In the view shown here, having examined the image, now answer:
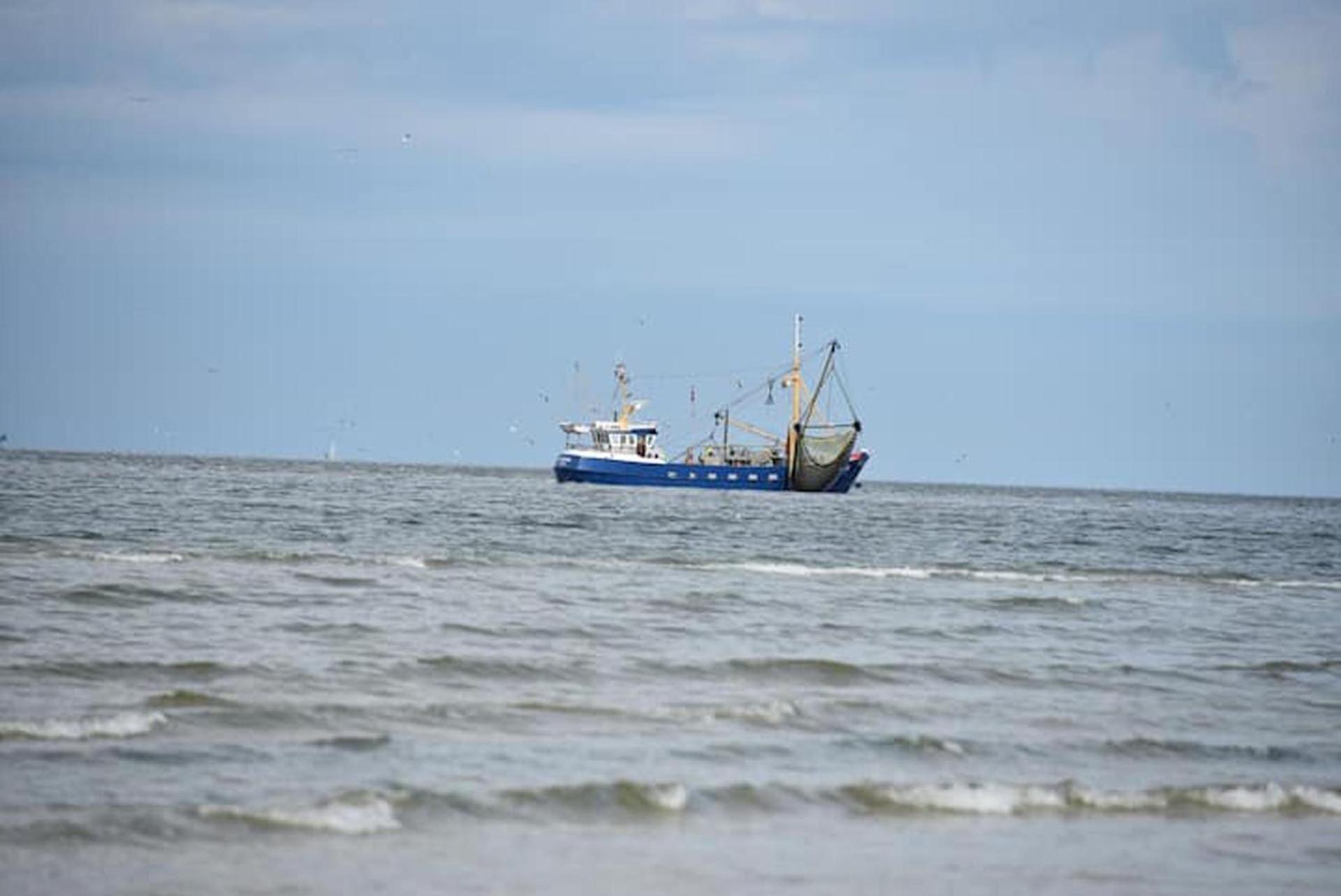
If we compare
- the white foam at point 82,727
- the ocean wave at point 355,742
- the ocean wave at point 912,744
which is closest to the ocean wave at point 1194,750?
the ocean wave at point 912,744

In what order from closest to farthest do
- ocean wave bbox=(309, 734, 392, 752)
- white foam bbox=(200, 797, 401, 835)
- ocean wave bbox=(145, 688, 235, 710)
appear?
1. white foam bbox=(200, 797, 401, 835)
2. ocean wave bbox=(309, 734, 392, 752)
3. ocean wave bbox=(145, 688, 235, 710)

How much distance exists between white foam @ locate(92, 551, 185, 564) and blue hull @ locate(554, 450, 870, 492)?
8123 cm

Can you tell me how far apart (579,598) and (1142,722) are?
11994mm

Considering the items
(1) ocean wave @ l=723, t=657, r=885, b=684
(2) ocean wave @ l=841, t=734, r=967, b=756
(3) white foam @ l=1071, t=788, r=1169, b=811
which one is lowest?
(3) white foam @ l=1071, t=788, r=1169, b=811

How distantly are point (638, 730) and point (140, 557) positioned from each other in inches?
757

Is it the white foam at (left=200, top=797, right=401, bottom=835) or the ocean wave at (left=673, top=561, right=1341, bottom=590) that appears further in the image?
the ocean wave at (left=673, top=561, right=1341, bottom=590)

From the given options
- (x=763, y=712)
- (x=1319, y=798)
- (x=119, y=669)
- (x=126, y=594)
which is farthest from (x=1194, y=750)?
(x=126, y=594)

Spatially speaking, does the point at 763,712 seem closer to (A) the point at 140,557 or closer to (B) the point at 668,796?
(B) the point at 668,796

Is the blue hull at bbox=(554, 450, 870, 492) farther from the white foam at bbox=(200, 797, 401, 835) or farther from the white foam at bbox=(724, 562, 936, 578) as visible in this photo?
the white foam at bbox=(200, 797, 401, 835)

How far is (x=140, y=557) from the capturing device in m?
33.5

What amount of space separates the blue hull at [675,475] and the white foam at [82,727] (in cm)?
9957

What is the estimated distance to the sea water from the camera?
12234 millimetres

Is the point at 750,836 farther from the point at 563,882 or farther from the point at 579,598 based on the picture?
the point at 579,598

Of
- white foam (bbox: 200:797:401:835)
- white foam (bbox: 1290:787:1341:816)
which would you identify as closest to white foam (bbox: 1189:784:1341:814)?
white foam (bbox: 1290:787:1341:816)
